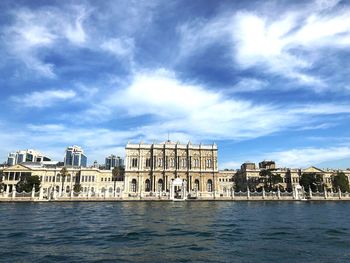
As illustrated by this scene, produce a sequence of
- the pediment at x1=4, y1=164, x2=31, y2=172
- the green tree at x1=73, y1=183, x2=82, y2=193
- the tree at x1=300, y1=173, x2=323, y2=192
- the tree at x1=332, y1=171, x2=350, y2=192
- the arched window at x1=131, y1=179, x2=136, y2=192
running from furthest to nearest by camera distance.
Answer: the pediment at x1=4, y1=164, x2=31, y2=172
the tree at x1=332, y1=171, x2=350, y2=192
the arched window at x1=131, y1=179, x2=136, y2=192
the tree at x1=300, y1=173, x2=323, y2=192
the green tree at x1=73, y1=183, x2=82, y2=193

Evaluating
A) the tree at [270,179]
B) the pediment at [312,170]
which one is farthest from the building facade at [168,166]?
the pediment at [312,170]

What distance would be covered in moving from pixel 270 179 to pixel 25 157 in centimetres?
10726

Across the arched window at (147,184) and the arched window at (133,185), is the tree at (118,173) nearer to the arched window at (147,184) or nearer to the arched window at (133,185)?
the arched window at (133,185)

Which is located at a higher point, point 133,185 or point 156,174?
point 156,174

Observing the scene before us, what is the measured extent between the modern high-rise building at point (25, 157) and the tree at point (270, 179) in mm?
90486

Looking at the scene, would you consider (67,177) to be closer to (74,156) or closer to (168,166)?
(168,166)

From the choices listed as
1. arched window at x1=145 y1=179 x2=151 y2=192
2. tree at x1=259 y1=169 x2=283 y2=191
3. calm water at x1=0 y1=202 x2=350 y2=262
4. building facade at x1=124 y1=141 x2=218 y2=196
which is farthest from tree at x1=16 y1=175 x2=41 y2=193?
tree at x1=259 y1=169 x2=283 y2=191

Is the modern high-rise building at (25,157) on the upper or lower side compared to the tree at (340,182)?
upper

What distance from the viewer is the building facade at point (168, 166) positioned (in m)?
86.0

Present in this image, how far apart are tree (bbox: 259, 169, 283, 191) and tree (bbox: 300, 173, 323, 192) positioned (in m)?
5.70

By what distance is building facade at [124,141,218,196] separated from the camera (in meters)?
86.0

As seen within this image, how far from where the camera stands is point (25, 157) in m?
148

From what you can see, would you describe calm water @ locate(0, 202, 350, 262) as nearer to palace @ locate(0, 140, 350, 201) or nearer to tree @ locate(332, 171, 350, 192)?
palace @ locate(0, 140, 350, 201)

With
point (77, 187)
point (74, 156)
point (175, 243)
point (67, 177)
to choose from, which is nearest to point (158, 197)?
point (77, 187)
